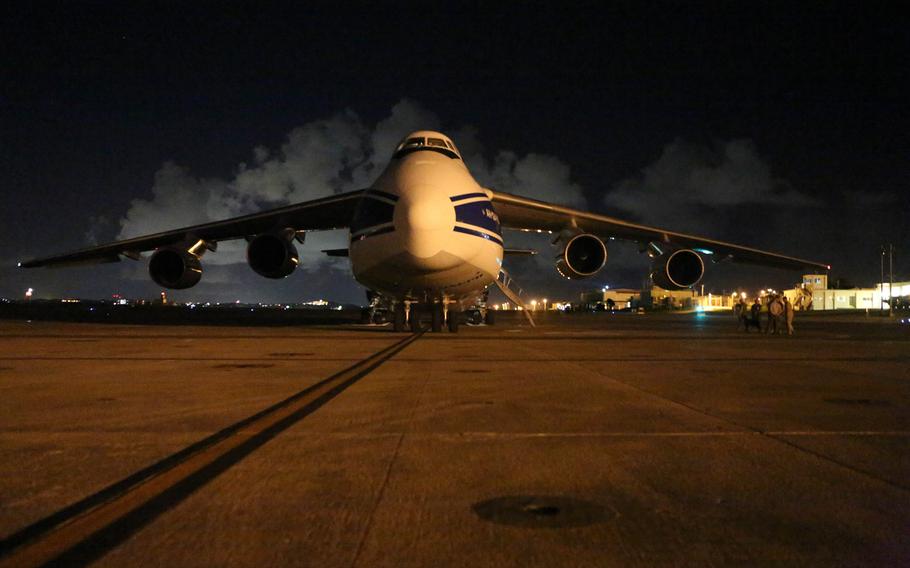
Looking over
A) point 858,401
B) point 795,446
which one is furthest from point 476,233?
point 795,446

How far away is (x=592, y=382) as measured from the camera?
7723 mm

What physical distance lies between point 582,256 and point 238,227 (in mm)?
9541

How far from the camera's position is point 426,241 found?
547 inches

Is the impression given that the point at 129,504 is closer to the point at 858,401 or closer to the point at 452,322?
the point at 858,401

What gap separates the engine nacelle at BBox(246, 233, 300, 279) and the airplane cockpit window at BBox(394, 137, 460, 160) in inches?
180

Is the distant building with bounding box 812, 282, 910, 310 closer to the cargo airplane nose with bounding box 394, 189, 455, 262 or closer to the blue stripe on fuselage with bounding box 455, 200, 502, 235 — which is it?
the blue stripe on fuselage with bounding box 455, 200, 502, 235

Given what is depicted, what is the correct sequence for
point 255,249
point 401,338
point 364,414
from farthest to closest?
point 255,249 < point 401,338 < point 364,414

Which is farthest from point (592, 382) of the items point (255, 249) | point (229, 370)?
point (255, 249)

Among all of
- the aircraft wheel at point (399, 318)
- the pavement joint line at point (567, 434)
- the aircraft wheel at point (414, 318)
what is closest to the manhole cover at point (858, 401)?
the pavement joint line at point (567, 434)

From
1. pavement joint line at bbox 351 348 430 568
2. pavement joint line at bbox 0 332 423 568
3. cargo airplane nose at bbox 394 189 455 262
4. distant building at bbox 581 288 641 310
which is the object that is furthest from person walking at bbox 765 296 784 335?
distant building at bbox 581 288 641 310

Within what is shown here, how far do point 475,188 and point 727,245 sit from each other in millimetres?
8451

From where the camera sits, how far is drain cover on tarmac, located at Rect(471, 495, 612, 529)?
3.02 m

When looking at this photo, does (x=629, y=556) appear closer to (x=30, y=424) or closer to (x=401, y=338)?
(x=30, y=424)

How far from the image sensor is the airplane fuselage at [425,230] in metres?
14.0
